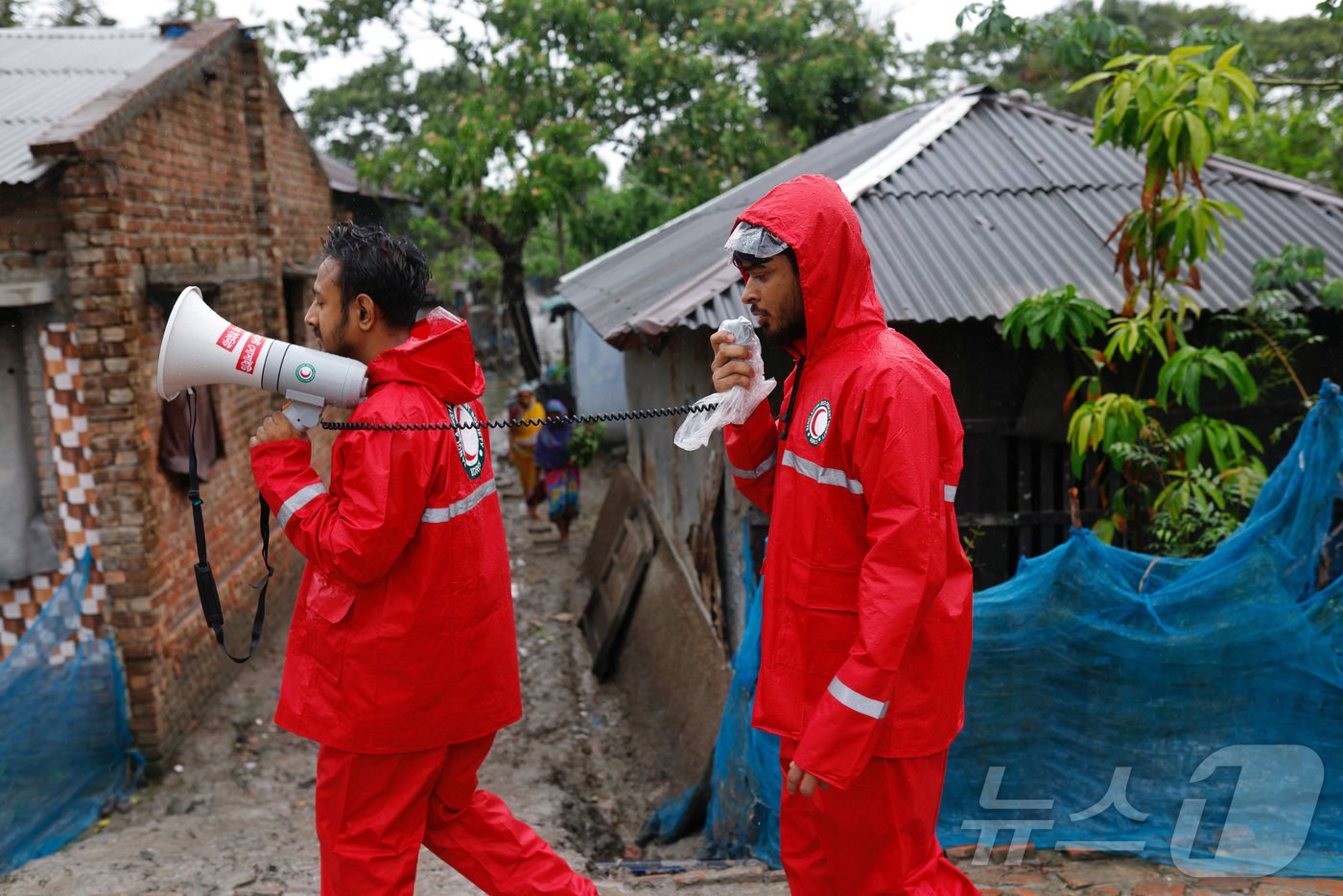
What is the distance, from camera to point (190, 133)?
21.8 ft

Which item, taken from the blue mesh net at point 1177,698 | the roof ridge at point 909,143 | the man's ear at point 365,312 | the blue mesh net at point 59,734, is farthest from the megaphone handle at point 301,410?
the roof ridge at point 909,143

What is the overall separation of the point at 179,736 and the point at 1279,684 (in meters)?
5.43

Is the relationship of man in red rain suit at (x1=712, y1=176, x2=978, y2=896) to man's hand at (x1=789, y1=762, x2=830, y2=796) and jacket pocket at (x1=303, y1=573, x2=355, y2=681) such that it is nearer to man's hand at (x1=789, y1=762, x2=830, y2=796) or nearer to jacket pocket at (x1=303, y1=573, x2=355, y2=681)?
man's hand at (x1=789, y1=762, x2=830, y2=796)

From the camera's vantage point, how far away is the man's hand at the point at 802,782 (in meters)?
2.20

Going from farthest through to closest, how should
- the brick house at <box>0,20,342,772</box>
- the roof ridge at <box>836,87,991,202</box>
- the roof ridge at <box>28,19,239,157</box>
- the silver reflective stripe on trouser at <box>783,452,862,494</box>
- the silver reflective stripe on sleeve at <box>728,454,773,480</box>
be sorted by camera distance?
the roof ridge at <box>836,87,991,202</box>, the brick house at <box>0,20,342,772</box>, the roof ridge at <box>28,19,239,157</box>, the silver reflective stripe on sleeve at <box>728,454,773,480</box>, the silver reflective stripe on trouser at <box>783,452,862,494</box>

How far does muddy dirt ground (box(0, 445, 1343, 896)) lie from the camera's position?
3.54m

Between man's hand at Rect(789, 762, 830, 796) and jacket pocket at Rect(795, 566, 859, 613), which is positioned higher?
jacket pocket at Rect(795, 566, 859, 613)

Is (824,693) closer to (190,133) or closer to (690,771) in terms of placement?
(690,771)

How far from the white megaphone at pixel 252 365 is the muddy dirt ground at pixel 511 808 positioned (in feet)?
6.66

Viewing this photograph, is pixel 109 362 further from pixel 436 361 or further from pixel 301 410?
pixel 436 361

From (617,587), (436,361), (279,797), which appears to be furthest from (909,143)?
(279,797)

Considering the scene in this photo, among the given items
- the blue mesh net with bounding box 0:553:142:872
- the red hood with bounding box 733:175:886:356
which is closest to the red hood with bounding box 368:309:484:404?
the red hood with bounding box 733:175:886:356

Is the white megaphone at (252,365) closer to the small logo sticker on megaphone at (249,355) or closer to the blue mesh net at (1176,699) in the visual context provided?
the small logo sticker on megaphone at (249,355)

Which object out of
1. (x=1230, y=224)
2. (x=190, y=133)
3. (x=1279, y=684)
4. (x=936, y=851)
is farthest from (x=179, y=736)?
(x=1230, y=224)
